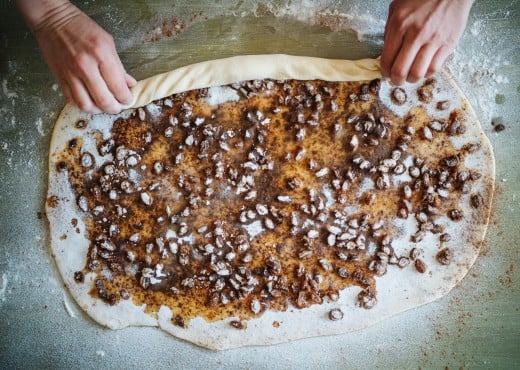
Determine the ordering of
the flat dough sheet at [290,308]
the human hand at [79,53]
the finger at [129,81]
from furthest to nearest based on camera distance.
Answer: the flat dough sheet at [290,308] < the finger at [129,81] < the human hand at [79,53]

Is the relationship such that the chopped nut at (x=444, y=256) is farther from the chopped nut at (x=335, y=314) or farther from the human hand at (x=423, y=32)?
the human hand at (x=423, y=32)

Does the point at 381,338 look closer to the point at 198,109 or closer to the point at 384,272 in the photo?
the point at 384,272

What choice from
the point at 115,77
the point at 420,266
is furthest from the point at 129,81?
the point at 420,266

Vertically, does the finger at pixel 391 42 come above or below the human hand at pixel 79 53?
above

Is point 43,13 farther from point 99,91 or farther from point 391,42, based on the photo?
point 391,42

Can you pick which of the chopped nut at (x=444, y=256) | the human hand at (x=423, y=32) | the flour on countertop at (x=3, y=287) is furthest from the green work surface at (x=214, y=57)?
the human hand at (x=423, y=32)

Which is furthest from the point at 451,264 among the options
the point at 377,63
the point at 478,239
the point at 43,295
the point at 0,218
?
the point at 0,218
